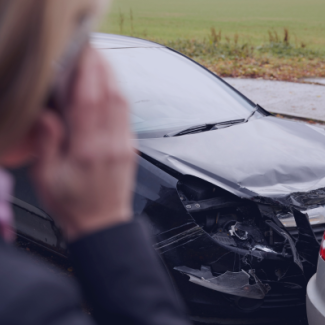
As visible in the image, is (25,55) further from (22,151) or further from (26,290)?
(26,290)

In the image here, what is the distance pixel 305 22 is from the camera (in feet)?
107

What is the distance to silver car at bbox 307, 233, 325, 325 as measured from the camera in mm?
2049

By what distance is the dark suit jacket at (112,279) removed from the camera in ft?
1.99

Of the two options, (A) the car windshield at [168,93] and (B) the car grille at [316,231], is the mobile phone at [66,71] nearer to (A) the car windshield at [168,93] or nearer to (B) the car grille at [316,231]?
(B) the car grille at [316,231]

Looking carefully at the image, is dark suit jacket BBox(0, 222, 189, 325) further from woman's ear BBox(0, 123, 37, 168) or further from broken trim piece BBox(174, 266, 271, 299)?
broken trim piece BBox(174, 266, 271, 299)

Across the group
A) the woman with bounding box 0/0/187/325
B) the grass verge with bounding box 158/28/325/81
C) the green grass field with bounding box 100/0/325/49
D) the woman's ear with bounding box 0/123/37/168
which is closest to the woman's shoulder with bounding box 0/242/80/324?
the woman with bounding box 0/0/187/325

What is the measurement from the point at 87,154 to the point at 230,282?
1859mm

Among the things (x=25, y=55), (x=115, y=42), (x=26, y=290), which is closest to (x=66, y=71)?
(x=25, y=55)

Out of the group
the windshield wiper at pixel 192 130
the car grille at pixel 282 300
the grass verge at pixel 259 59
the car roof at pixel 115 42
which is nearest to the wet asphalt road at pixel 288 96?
the grass verge at pixel 259 59

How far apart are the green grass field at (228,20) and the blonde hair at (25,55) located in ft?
69.7

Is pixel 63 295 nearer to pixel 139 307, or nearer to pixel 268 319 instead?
pixel 139 307

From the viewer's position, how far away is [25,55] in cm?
A: 60

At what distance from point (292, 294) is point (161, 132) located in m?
1.34

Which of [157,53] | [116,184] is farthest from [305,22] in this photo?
[116,184]
